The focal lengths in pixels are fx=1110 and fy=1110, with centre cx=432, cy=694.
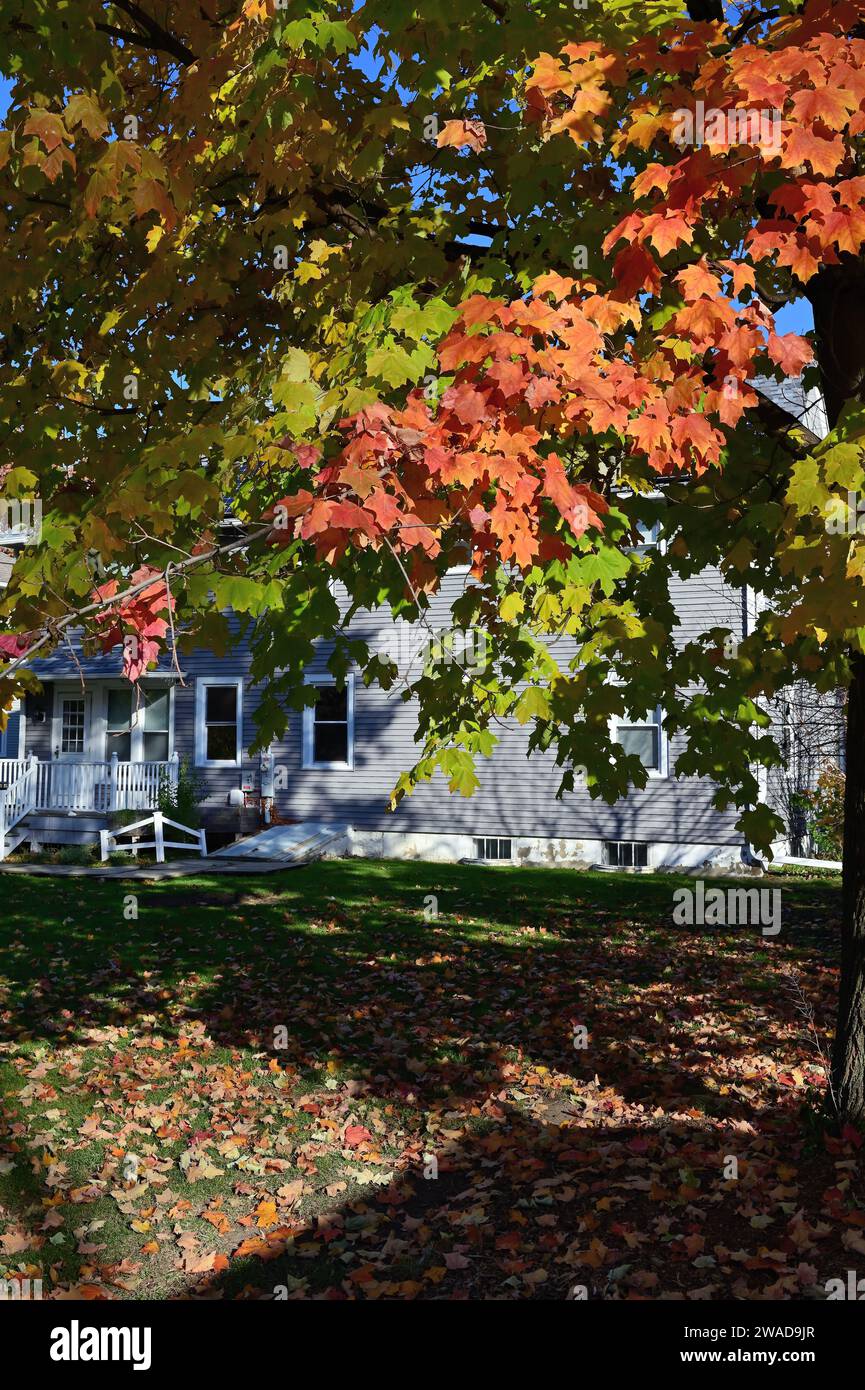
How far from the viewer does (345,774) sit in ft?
71.4

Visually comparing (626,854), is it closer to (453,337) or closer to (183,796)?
(183,796)

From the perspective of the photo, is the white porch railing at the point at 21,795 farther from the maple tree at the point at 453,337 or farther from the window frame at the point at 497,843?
the maple tree at the point at 453,337

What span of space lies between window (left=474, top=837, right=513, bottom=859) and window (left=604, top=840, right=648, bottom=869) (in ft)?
6.16

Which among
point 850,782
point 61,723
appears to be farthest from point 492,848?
point 850,782

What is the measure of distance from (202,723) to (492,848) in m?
6.87

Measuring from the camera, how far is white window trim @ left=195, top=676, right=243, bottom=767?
22.8 meters

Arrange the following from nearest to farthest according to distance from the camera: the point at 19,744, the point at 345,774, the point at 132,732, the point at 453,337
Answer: the point at 453,337 → the point at 345,774 → the point at 132,732 → the point at 19,744

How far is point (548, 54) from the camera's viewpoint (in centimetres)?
498

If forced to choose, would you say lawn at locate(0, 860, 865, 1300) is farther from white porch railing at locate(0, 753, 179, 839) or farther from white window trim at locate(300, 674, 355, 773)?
white porch railing at locate(0, 753, 179, 839)

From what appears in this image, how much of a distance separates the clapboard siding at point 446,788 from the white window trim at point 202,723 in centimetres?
11

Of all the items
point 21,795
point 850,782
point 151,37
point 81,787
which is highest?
point 151,37

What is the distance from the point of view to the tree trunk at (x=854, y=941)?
6059 mm

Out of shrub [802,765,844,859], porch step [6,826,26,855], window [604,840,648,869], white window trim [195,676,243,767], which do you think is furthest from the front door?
shrub [802,765,844,859]

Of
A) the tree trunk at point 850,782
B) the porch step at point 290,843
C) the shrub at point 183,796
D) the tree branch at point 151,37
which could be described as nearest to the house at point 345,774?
the shrub at point 183,796
